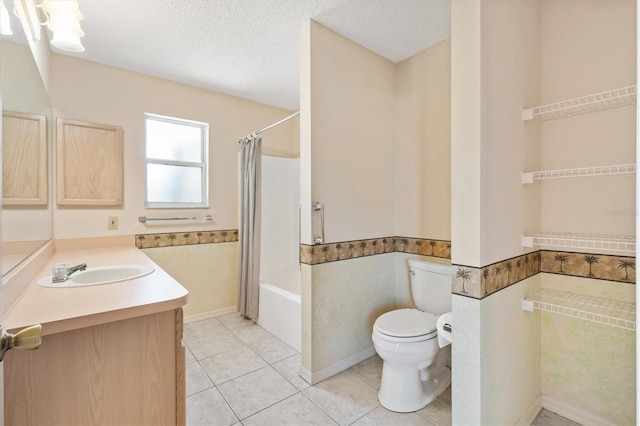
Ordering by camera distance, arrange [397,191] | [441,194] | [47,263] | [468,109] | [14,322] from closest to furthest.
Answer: [14,322] < [468,109] < [47,263] < [441,194] < [397,191]

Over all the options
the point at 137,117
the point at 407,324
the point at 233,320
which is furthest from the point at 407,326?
the point at 137,117

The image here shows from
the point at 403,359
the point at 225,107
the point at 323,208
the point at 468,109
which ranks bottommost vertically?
the point at 403,359

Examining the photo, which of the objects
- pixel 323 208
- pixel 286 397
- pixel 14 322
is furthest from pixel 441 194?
pixel 14 322

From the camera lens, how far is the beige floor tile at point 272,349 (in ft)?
7.50

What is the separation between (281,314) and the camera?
2.58 metres

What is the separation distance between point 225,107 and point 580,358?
135 inches

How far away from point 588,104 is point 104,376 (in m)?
2.32

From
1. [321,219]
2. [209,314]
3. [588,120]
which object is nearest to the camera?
[588,120]

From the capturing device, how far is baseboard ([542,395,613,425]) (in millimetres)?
1539

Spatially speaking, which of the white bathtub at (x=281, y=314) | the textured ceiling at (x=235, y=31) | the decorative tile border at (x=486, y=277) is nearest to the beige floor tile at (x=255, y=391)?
the white bathtub at (x=281, y=314)

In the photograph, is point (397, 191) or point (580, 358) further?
point (397, 191)

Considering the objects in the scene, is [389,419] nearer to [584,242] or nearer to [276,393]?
[276,393]

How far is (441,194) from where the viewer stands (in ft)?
7.11

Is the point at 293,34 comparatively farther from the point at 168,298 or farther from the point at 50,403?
the point at 50,403
